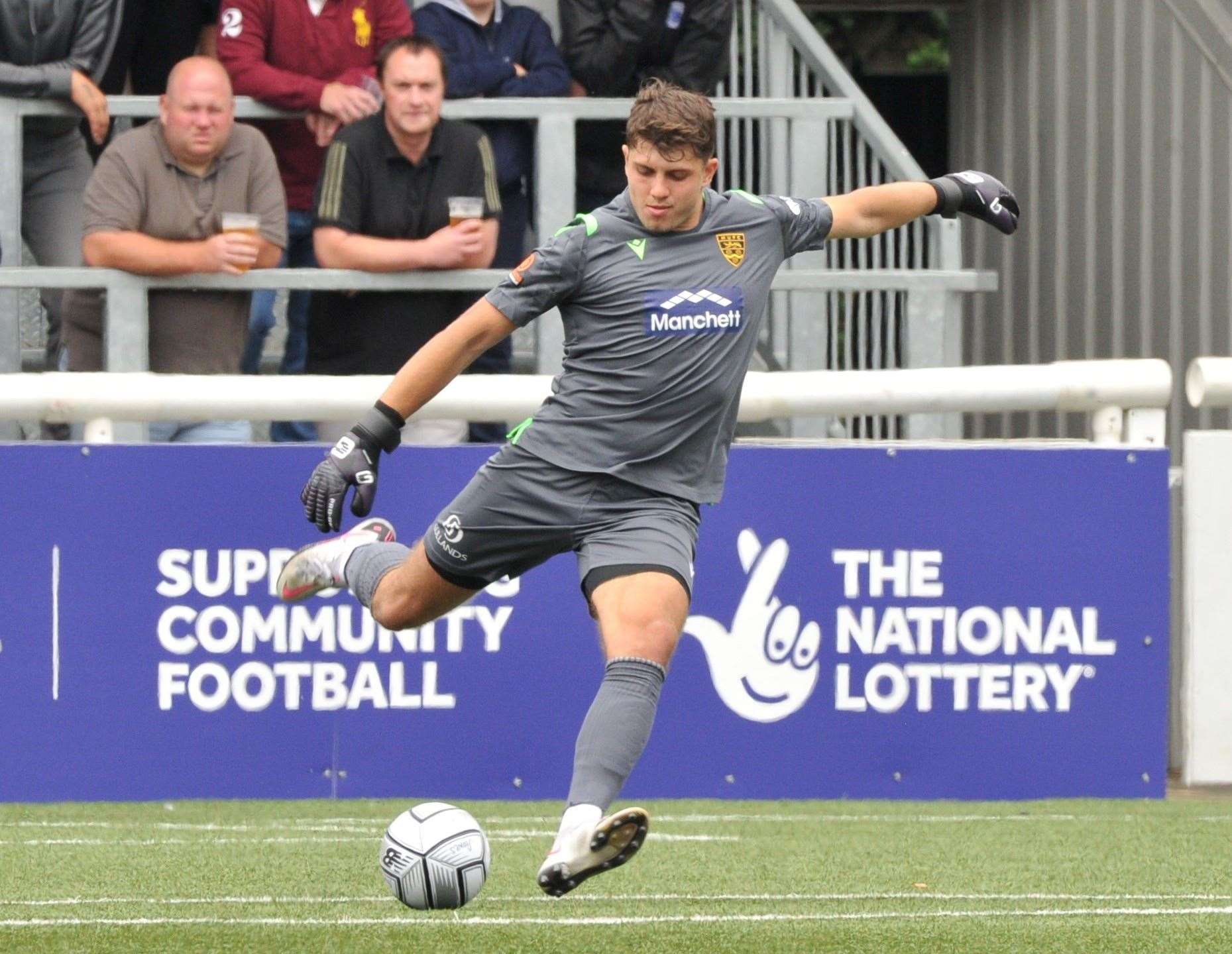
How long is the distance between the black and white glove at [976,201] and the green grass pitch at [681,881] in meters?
1.87

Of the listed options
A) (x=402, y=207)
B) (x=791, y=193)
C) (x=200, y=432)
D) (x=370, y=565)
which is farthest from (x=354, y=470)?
(x=791, y=193)

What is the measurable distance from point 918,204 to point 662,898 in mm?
2025

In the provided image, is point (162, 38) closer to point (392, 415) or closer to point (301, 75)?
point (301, 75)

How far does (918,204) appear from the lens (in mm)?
6285

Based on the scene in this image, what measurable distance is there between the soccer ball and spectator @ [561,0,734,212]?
479 cm

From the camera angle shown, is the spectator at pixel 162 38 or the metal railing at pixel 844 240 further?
the spectator at pixel 162 38

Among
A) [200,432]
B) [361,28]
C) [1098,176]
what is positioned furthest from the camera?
[1098,176]

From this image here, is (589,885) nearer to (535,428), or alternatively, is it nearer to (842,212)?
(535,428)

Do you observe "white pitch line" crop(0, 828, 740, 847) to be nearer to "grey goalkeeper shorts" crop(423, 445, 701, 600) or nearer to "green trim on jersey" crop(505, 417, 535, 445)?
"grey goalkeeper shorts" crop(423, 445, 701, 600)

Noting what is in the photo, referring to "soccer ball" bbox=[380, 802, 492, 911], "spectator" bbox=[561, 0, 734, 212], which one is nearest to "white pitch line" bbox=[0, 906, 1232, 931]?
"soccer ball" bbox=[380, 802, 492, 911]

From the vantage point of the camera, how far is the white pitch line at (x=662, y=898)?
19.0 feet

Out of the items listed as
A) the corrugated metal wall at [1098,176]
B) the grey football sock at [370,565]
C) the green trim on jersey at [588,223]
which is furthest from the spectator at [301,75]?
the corrugated metal wall at [1098,176]

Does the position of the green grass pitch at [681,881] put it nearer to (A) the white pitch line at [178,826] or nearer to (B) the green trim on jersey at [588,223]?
(A) the white pitch line at [178,826]

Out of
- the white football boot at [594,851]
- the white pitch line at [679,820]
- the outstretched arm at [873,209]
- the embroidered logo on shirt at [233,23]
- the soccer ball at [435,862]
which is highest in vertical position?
the embroidered logo on shirt at [233,23]
